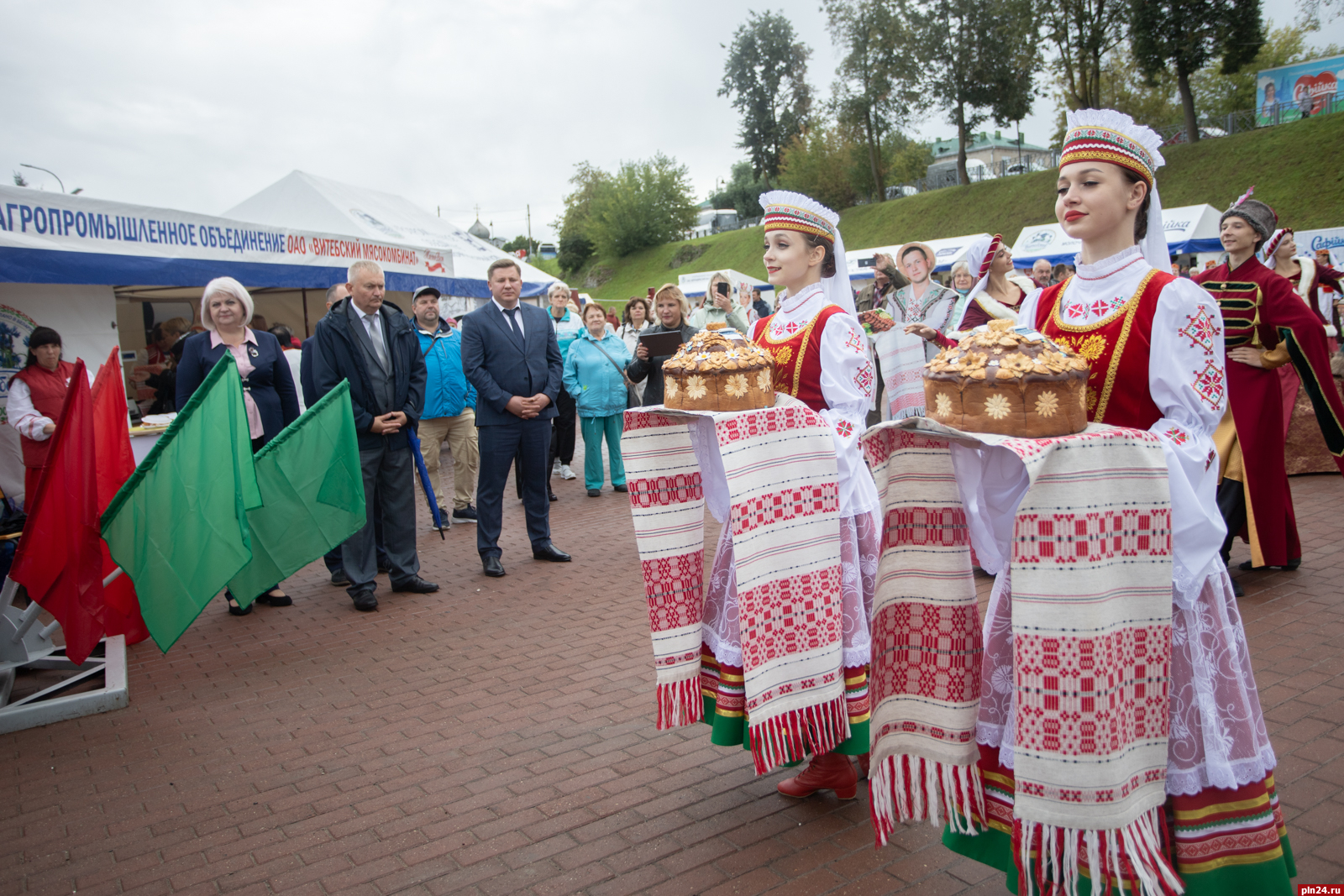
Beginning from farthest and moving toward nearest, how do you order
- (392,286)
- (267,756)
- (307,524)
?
(392,286) → (307,524) → (267,756)

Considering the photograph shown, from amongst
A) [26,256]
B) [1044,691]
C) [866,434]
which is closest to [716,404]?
[866,434]

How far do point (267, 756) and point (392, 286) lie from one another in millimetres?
9738

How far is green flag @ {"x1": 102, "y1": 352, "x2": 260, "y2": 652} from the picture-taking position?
462cm

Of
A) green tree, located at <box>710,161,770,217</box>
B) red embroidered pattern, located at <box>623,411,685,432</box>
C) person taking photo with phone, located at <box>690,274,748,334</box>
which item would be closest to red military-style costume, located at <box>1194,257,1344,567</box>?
red embroidered pattern, located at <box>623,411,685,432</box>

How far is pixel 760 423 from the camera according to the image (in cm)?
284

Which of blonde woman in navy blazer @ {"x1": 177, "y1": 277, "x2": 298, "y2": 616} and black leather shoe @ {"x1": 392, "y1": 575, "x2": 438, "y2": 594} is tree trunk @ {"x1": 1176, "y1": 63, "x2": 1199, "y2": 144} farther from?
blonde woman in navy blazer @ {"x1": 177, "y1": 277, "x2": 298, "y2": 616}

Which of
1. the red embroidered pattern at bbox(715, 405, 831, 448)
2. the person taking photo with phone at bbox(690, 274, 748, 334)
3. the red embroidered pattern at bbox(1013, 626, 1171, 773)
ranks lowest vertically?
the red embroidered pattern at bbox(1013, 626, 1171, 773)

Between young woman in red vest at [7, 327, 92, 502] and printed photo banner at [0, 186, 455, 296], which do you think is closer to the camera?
young woman in red vest at [7, 327, 92, 502]

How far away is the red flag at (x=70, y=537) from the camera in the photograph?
429cm

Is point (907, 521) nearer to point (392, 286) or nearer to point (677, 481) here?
point (677, 481)

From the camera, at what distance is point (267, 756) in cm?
394

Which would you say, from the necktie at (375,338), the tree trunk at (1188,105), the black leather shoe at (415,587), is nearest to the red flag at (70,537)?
the necktie at (375,338)

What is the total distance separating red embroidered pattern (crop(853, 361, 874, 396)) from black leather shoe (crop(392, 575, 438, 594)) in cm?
430

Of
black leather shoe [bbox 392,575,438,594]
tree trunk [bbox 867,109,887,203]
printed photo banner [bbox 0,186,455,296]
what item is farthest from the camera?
tree trunk [bbox 867,109,887,203]
